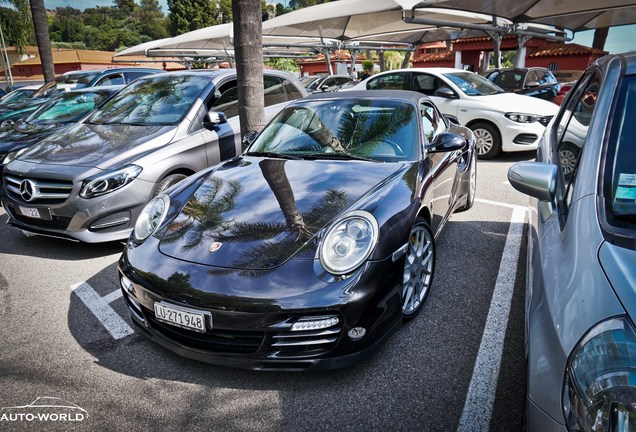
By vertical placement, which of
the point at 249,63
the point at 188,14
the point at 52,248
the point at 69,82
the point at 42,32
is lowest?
the point at 52,248

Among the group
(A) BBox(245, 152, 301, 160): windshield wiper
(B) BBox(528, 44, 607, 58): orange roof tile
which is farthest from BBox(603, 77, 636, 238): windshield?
(B) BBox(528, 44, 607, 58): orange roof tile

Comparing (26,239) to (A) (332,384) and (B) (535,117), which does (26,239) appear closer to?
(A) (332,384)

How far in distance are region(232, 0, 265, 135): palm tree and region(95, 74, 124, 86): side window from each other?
514 cm

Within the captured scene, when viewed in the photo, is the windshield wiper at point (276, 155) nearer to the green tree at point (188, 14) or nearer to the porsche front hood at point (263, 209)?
the porsche front hood at point (263, 209)

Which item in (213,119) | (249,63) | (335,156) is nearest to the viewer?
(335,156)

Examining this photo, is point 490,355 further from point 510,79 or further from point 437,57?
point 437,57

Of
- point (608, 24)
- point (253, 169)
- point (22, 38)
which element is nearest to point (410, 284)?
point (253, 169)

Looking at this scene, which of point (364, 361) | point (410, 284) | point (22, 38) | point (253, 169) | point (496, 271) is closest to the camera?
point (364, 361)

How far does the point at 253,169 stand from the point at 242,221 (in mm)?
779

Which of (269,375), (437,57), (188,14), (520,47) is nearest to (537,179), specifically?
(269,375)

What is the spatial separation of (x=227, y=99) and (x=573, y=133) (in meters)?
3.98

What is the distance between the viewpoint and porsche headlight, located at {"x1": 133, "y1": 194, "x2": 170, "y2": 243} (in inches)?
102

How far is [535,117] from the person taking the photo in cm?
679

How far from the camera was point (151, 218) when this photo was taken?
2.70 metres
